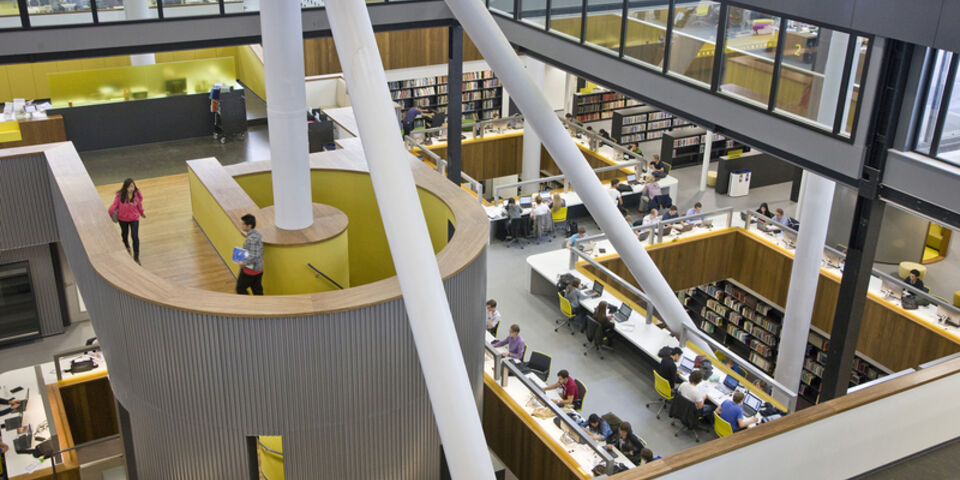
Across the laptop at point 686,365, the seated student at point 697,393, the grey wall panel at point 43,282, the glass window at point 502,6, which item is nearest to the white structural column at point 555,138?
the laptop at point 686,365

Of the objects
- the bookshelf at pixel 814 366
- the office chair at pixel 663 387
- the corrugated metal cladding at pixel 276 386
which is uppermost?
the corrugated metal cladding at pixel 276 386

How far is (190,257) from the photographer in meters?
10.1

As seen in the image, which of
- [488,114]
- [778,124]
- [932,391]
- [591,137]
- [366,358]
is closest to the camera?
[932,391]

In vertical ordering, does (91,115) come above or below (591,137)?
above

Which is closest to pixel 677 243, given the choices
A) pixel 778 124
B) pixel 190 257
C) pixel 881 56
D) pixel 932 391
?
pixel 778 124

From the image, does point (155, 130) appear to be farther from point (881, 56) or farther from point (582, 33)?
point (881, 56)

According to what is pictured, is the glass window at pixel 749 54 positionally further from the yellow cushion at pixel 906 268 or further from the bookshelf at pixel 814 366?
the yellow cushion at pixel 906 268

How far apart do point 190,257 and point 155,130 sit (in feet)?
20.4

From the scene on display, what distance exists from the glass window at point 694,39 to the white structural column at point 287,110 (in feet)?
17.5

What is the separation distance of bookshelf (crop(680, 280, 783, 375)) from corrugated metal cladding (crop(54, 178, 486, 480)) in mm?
9000

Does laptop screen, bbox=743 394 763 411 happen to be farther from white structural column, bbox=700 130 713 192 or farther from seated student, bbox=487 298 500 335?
white structural column, bbox=700 130 713 192

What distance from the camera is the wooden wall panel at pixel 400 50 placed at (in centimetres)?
2089

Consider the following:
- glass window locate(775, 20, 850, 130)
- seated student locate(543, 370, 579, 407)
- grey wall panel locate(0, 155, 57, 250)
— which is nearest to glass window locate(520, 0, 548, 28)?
glass window locate(775, 20, 850, 130)

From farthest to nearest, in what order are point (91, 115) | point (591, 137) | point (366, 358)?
point (591, 137) < point (91, 115) < point (366, 358)
